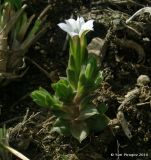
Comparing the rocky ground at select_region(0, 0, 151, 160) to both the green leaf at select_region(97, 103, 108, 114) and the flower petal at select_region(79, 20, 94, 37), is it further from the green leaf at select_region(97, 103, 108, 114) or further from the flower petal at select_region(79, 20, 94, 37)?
the flower petal at select_region(79, 20, 94, 37)

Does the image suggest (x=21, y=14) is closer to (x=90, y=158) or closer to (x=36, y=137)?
(x=36, y=137)

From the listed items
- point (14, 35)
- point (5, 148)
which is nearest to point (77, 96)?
point (5, 148)

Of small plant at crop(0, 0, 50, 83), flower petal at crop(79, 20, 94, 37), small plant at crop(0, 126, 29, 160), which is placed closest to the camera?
flower petal at crop(79, 20, 94, 37)

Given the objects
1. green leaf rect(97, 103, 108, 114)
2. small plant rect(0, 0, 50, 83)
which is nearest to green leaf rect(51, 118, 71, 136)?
green leaf rect(97, 103, 108, 114)

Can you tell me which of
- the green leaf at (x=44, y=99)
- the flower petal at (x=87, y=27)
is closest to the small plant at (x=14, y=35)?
the green leaf at (x=44, y=99)

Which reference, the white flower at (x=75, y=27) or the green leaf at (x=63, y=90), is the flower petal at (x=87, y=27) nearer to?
the white flower at (x=75, y=27)

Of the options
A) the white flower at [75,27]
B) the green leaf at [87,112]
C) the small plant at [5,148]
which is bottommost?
the small plant at [5,148]
